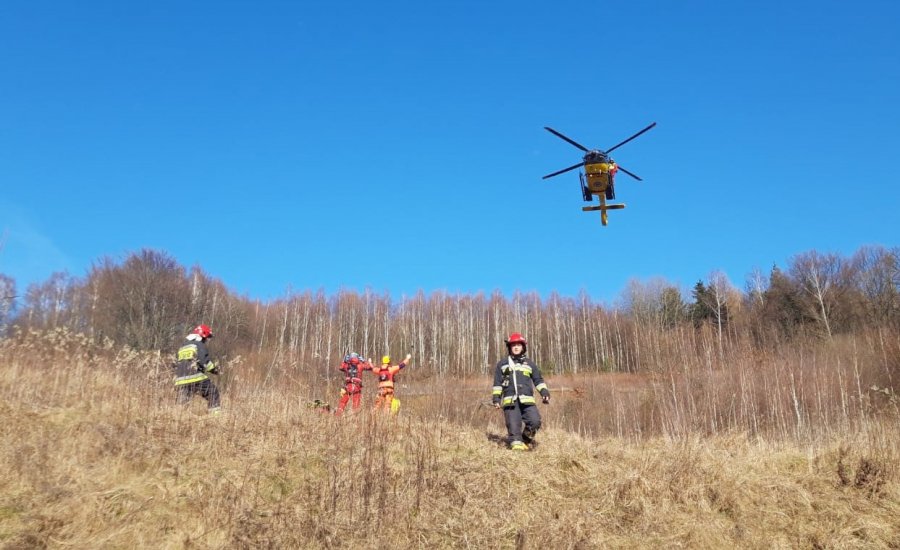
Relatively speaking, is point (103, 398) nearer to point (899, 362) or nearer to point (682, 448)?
point (682, 448)

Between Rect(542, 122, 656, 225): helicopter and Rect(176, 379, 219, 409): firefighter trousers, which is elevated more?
Rect(542, 122, 656, 225): helicopter

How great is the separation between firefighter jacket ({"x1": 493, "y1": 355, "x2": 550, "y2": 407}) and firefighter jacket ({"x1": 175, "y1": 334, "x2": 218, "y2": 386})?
16.0 feet

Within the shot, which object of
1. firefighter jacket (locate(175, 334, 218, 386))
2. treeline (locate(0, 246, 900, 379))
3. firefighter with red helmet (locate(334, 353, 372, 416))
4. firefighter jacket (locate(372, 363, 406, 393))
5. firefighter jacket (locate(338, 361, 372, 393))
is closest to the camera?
firefighter jacket (locate(175, 334, 218, 386))

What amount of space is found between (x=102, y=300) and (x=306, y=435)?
3555 centimetres

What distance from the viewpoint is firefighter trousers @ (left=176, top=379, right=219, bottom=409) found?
9.01 m

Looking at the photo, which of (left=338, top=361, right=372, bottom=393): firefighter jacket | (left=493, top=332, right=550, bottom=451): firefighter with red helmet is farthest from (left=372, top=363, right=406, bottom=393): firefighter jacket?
(left=493, top=332, right=550, bottom=451): firefighter with red helmet

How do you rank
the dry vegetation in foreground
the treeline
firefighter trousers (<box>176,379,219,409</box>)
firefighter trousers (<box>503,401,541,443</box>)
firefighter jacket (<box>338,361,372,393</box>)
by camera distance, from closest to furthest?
the dry vegetation in foreground, firefighter trousers (<box>503,401,541,443</box>), firefighter trousers (<box>176,379,219,409</box>), firefighter jacket (<box>338,361,372,393</box>), the treeline

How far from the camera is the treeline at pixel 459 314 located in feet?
111

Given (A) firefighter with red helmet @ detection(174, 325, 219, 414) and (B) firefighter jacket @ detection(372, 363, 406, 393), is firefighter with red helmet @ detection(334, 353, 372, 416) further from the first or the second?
(A) firefighter with red helmet @ detection(174, 325, 219, 414)

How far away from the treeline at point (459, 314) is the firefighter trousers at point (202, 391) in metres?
19.5

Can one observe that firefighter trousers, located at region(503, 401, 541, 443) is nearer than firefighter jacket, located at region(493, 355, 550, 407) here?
Yes

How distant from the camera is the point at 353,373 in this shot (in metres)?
12.2

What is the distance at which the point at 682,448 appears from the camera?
7852 millimetres

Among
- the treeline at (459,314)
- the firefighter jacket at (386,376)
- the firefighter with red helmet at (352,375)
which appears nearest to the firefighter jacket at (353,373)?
the firefighter with red helmet at (352,375)
